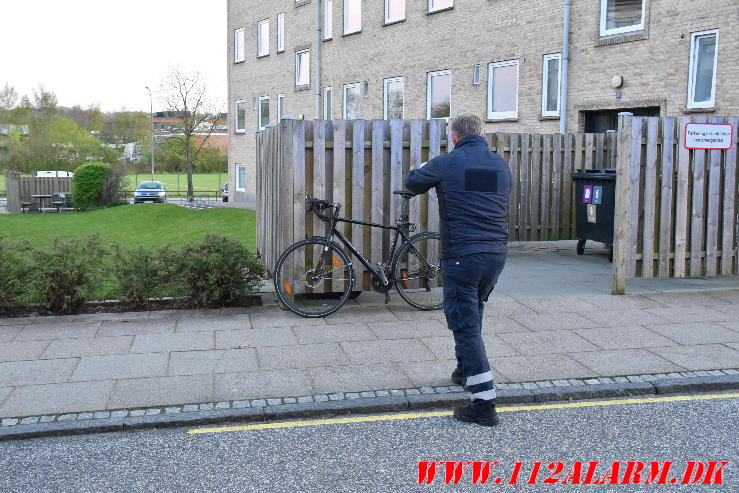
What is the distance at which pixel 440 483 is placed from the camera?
13.7 feet

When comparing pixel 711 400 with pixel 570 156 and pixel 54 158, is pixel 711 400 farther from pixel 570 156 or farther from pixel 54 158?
pixel 54 158

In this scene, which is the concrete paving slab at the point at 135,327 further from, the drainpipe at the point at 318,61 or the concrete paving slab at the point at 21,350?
the drainpipe at the point at 318,61

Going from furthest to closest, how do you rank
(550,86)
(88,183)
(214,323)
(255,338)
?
(88,183) → (550,86) → (214,323) → (255,338)

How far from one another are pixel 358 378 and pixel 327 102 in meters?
24.8

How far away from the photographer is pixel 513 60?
19719mm

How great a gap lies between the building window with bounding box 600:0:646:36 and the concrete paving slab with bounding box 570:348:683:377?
11.4 meters

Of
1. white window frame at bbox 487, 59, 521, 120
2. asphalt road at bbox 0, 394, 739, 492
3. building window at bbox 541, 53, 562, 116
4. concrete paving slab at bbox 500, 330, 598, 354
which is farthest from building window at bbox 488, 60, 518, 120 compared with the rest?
asphalt road at bbox 0, 394, 739, 492

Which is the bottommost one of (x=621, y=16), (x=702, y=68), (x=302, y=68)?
(x=702, y=68)

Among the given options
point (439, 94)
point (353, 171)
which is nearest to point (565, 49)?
point (439, 94)

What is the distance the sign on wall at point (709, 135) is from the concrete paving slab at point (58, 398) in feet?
22.6

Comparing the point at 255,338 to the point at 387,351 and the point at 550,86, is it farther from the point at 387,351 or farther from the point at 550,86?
the point at 550,86

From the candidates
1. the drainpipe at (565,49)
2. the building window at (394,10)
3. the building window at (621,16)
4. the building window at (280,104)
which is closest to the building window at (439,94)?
the building window at (394,10)

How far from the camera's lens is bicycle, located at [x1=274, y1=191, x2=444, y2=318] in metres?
7.98

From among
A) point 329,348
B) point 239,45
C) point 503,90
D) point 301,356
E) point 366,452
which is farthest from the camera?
point 239,45
